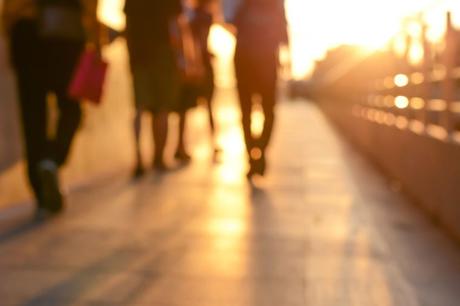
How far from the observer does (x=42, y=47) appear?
455cm

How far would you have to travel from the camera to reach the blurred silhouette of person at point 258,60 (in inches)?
238

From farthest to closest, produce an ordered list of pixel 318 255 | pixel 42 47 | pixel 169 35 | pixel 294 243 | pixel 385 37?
pixel 385 37 < pixel 169 35 < pixel 42 47 < pixel 294 243 < pixel 318 255

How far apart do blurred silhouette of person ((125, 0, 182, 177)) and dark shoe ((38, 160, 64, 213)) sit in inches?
83.0

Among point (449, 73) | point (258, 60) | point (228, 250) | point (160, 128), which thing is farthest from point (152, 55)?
point (228, 250)

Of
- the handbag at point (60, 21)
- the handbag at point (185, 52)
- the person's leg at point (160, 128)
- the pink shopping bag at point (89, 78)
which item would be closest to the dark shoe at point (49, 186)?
the pink shopping bag at point (89, 78)

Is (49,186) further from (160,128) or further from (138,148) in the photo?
(160,128)

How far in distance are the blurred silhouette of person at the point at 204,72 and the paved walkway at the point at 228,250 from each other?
76.4 inches

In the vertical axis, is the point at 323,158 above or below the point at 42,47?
below

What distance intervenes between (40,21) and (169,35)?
2.32 metres

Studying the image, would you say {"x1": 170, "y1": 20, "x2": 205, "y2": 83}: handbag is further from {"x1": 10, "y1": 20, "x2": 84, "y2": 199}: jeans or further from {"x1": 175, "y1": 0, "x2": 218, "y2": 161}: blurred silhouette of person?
{"x1": 10, "y1": 20, "x2": 84, "y2": 199}: jeans

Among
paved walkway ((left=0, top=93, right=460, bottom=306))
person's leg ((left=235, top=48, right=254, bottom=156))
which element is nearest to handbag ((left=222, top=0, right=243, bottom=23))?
person's leg ((left=235, top=48, right=254, bottom=156))

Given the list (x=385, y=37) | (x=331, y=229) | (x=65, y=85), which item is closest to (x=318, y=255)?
(x=331, y=229)

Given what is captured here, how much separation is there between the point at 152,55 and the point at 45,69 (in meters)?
2.16

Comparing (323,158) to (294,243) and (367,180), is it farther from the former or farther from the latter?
(294,243)
